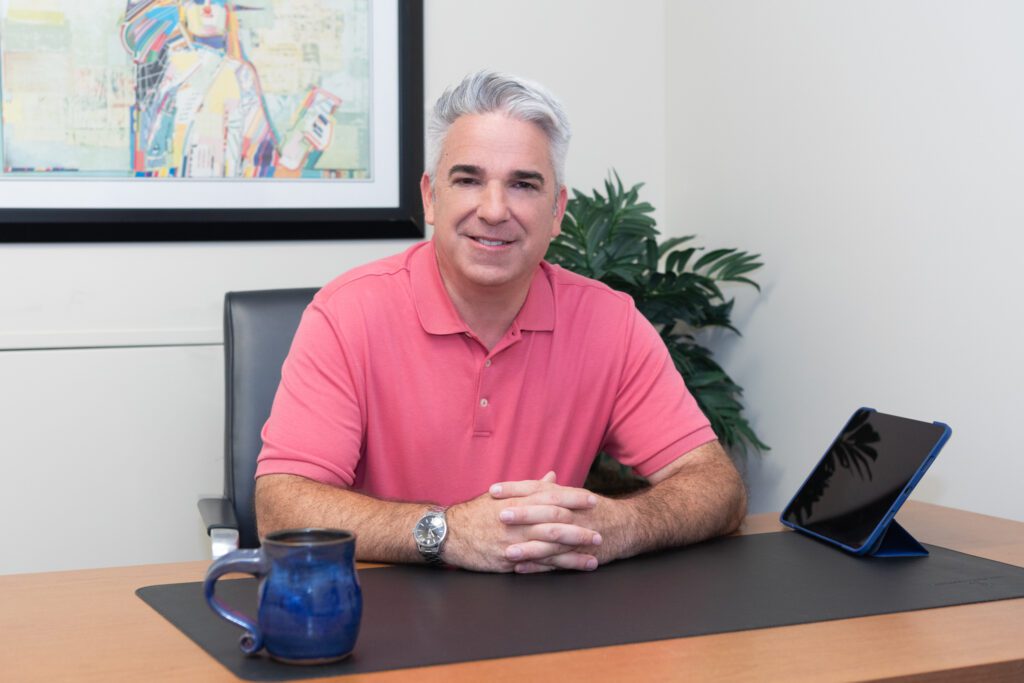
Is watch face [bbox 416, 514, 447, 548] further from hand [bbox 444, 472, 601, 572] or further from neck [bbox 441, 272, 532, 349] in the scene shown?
neck [bbox 441, 272, 532, 349]

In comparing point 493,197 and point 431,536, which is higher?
point 493,197

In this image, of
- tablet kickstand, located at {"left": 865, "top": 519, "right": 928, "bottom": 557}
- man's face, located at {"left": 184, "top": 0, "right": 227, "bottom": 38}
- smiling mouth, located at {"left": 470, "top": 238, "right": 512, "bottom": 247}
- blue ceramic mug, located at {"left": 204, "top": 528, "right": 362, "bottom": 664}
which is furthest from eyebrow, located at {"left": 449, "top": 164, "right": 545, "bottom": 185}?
man's face, located at {"left": 184, "top": 0, "right": 227, "bottom": 38}

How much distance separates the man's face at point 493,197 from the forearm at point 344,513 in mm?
458

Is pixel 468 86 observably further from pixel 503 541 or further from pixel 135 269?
pixel 135 269

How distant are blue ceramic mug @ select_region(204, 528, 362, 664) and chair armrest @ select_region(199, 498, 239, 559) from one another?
74cm

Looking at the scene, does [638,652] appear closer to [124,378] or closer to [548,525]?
[548,525]

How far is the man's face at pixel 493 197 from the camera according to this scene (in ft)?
6.11

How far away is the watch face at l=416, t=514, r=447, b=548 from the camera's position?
4.89 ft

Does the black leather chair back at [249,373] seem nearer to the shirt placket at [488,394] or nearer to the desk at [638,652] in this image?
the shirt placket at [488,394]

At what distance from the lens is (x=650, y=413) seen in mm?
1958

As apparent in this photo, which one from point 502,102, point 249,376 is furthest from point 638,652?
point 249,376

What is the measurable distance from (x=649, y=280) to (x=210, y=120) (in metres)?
1.09

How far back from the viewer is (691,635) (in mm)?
1203

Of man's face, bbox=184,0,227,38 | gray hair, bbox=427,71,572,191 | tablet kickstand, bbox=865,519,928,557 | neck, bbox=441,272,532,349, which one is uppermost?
man's face, bbox=184,0,227,38
